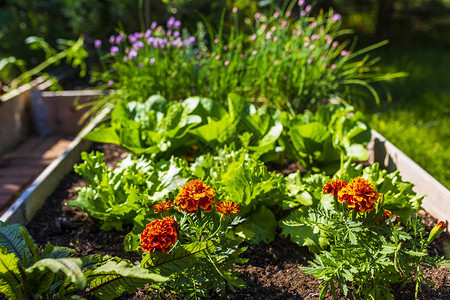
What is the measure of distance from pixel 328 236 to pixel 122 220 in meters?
0.94

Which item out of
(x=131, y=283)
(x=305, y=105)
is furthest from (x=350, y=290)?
(x=305, y=105)

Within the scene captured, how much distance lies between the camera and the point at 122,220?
1.97m

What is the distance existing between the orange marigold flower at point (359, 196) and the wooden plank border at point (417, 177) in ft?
2.53

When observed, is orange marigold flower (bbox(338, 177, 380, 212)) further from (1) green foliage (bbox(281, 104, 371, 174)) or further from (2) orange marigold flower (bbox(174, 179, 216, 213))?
(1) green foliage (bbox(281, 104, 371, 174))

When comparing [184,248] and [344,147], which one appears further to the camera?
[344,147]

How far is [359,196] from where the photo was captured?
1396 mm

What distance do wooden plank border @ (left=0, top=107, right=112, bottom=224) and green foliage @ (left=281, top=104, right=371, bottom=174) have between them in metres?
1.32

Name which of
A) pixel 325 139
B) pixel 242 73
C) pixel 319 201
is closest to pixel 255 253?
pixel 319 201

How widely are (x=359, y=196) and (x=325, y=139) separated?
1.01m

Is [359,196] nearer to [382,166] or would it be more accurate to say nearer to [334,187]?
[334,187]

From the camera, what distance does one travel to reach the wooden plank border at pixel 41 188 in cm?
197

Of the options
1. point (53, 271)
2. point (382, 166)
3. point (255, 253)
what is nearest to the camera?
point (53, 271)

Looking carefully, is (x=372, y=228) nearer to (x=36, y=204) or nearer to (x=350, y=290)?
(x=350, y=290)

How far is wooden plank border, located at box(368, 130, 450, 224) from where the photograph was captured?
201 centimetres
